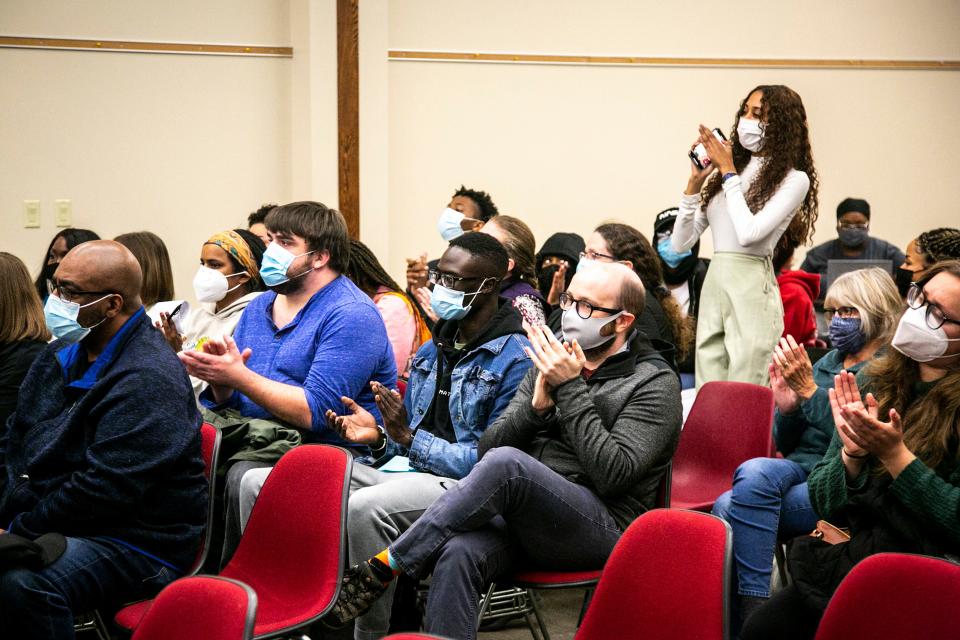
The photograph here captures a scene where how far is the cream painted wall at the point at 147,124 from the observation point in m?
6.32

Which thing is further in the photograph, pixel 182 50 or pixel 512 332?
pixel 182 50

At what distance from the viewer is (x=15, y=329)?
349 cm

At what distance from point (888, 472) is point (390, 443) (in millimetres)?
1564

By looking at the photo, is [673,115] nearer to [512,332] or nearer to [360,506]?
[512,332]

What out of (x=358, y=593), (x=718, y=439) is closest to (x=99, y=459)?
(x=358, y=593)

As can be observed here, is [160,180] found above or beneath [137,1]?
beneath

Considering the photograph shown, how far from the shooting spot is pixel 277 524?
2.71m

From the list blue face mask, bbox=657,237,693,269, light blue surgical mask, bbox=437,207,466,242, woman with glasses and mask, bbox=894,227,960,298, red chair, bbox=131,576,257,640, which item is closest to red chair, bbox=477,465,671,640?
red chair, bbox=131,576,257,640

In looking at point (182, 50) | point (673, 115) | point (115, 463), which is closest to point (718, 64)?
point (673, 115)

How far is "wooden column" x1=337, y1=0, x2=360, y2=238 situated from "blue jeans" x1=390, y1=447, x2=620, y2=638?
3.92 metres

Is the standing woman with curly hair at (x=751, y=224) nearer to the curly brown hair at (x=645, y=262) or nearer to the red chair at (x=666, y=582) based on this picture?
the curly brown hair at (x=645, y=262)

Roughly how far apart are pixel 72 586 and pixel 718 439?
85.0 inches

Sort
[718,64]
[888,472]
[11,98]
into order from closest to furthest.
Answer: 1. [888,472]
2. [11,98]
3. [718,64]

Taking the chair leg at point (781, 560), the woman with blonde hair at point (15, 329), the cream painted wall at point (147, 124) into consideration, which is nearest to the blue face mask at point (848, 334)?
the chair leg at point (781, 560)
